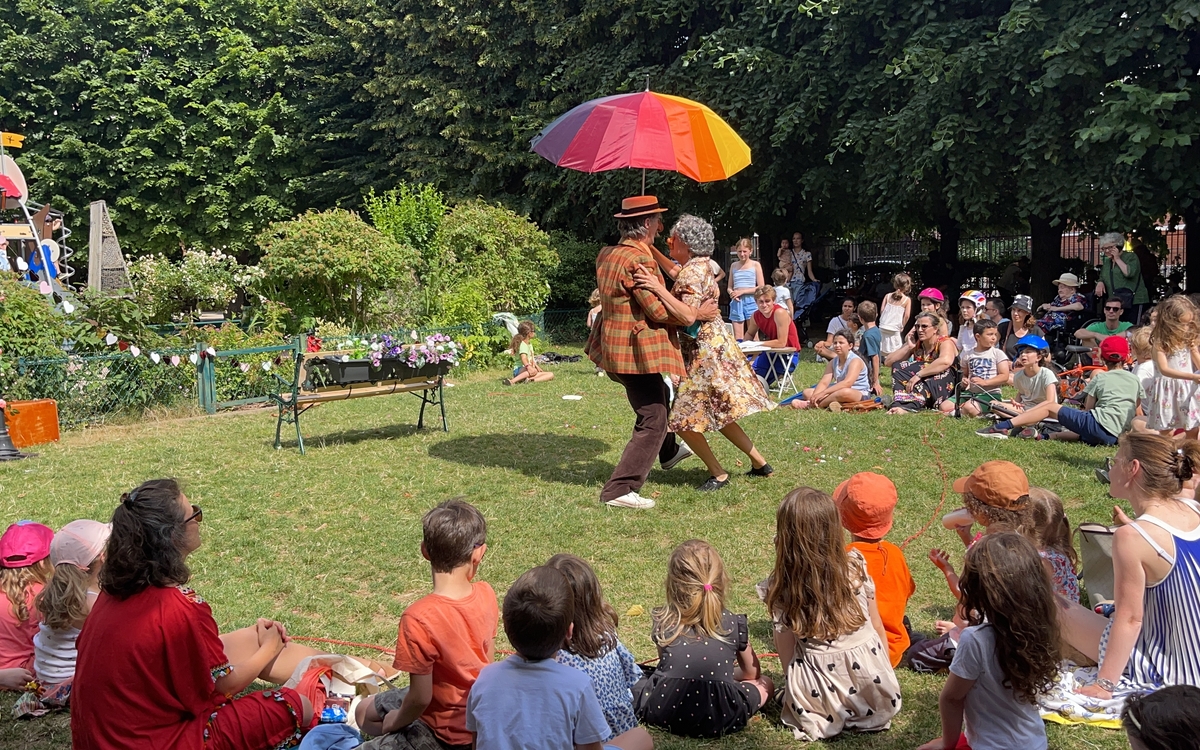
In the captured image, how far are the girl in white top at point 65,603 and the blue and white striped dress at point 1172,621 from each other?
12.4 ft

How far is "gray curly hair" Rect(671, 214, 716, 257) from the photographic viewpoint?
6730mm

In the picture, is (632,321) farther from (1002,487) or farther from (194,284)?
(194,284)

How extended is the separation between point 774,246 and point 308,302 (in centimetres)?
1115

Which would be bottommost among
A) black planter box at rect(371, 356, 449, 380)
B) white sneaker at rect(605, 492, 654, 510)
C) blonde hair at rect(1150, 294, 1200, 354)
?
white sneaker at rect(605, 492, 654, 510)

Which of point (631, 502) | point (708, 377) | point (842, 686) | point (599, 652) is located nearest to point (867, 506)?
point (842, 686)

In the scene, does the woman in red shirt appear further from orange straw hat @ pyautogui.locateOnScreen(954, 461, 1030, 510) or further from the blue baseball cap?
the blue baseball cap

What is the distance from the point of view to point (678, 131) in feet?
24.0

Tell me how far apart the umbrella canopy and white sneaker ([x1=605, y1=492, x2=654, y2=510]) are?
2341 millimetres

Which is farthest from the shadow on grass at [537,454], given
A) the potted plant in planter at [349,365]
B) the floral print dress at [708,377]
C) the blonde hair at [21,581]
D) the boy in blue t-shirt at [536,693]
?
the boy in blue t-shirt at [536,693]

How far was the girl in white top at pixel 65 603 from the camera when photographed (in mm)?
3740

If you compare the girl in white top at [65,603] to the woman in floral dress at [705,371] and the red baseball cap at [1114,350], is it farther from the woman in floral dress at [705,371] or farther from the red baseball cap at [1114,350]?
the red baseball cap at [1114,350]

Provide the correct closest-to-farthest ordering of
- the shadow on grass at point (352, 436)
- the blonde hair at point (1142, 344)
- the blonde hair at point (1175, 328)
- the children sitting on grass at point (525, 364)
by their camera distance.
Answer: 1. the blonde hair at point (1175, 328)
2. the blonde hair at point (1142, 344)
3. the shadow on grass at point (352, 436)
4. the children sitting on grass at point (525, 364)

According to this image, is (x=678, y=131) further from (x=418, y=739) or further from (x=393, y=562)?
(x=418, y=739)

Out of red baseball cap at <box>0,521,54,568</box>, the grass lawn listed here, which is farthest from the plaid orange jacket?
red baseball cap at <box>0,521,54,568</box>
